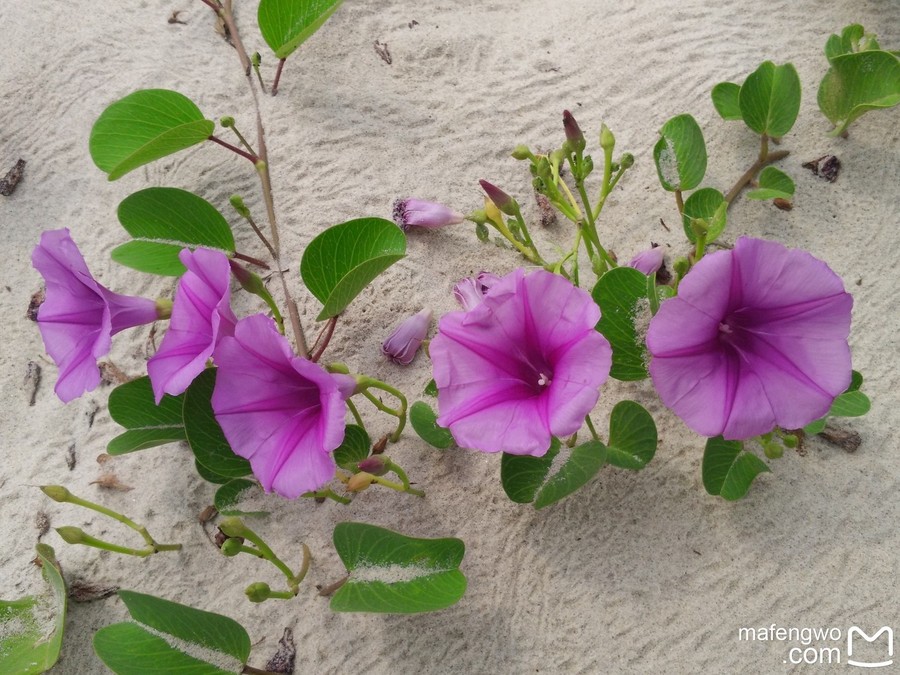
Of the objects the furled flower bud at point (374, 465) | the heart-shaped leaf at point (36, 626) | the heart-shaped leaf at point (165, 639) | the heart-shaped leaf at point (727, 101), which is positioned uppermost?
the heart-shaped leaf at point (727, 101)

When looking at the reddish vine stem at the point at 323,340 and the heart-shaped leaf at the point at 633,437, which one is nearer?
the heart-shaped leaf at the point at 633,437

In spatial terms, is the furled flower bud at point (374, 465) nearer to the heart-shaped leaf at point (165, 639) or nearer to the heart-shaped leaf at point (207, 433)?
Answer: the heart-shaped leaf at point (207, 433)

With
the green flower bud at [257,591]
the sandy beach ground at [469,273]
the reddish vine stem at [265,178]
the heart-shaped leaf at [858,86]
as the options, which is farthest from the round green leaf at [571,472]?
the heart-shaped leaf at [858,86]

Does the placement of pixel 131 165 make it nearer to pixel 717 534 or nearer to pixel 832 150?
pixel 717 534

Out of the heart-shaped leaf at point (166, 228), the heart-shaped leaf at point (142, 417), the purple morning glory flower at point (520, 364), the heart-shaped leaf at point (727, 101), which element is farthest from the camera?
the heart-shaped leaf at point (727, 101)

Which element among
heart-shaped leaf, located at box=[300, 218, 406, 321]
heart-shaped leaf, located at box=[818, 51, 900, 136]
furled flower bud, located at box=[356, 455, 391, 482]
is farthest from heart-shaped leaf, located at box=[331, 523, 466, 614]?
heart-shaped leaf, located at box=[818, 51, 900, 136]

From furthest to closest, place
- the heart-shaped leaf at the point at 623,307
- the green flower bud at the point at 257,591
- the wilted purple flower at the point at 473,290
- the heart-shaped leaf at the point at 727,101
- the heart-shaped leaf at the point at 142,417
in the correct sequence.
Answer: the heart-shaped leaf at the point at 727,101
the wilted purple flower at the point at 473,290
the heart-shaped leaf at the point at 142,417
the heart-shaped leaf at the point at 623,307
the green flower bud at the point at 257,591

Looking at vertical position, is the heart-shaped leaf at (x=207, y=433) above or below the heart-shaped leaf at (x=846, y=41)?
below

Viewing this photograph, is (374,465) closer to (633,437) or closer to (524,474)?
A: (524,474)
